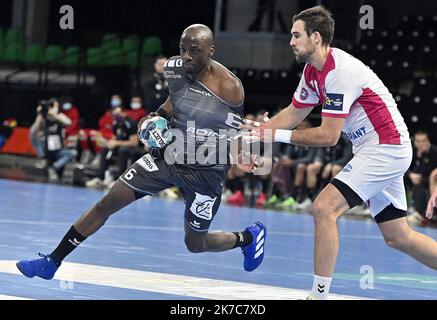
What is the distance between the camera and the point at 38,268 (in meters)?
7.34

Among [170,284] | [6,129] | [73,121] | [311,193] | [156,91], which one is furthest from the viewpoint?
[6,129]

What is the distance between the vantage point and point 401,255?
1166 cm

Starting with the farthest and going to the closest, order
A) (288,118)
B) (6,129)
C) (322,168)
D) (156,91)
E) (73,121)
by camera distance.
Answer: (6,129) < (73,121) < (322,168) < (156,91) < (288,118)

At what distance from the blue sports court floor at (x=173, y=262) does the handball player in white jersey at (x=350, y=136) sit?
29.5 inches

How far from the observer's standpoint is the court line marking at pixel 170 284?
7469 mm

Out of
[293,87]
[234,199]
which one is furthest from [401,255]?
[293,87]

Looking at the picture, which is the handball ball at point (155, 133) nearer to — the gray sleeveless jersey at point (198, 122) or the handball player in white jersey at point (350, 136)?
the gray sleeveless jersey at point (198, 122)

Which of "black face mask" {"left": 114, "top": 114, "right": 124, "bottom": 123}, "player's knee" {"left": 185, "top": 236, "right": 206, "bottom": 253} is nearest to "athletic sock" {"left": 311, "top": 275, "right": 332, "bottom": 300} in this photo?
"player's knee" {"left": 185, "top": 236, "right": 206, "bottom": 253}

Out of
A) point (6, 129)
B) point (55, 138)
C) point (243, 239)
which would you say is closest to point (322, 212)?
point (243, 239)

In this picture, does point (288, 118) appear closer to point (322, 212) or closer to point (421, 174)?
point (322, 212)

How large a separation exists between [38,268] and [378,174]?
2.38 meters

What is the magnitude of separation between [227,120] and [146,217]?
261 inches

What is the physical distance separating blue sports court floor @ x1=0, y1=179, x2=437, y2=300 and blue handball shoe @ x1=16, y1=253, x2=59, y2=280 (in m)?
0.09
